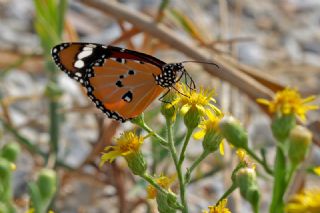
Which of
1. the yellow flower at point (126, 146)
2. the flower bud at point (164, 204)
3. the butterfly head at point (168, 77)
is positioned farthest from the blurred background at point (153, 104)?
the flower bud at point (164, 204)

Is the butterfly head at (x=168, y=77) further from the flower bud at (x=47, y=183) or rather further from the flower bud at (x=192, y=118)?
the flower bud at (x=47, y=183)

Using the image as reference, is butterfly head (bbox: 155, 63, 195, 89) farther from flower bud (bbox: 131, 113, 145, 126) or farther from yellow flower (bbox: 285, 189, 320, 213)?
yellow flower (bbox: 285, 189, 320, 213)

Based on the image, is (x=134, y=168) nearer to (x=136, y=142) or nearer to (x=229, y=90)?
(x=136, y=142)

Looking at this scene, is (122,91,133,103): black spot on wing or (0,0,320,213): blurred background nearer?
(122,91,133,103): black spot on wing

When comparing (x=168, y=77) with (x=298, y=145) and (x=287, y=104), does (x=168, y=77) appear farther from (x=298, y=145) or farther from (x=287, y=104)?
(x=298, y=145)

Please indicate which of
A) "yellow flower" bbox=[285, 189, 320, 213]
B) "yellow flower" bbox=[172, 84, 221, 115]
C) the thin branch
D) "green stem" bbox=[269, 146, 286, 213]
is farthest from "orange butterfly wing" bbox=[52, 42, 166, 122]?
"yellow flower" bbox=[285, 189, 320, 213]

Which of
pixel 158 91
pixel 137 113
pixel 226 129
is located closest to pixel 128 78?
pixel 158 91
